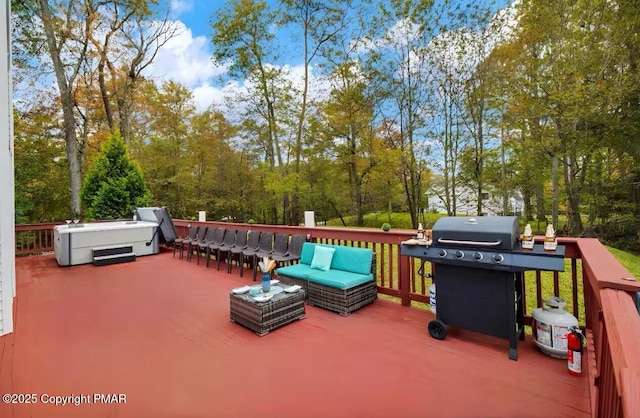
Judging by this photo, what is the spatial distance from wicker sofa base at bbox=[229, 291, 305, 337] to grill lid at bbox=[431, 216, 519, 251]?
1.53 meters

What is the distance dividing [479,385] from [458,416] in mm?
397

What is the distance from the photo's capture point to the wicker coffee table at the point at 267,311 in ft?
9.20

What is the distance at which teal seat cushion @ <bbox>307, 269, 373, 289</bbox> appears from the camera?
324 centimetres

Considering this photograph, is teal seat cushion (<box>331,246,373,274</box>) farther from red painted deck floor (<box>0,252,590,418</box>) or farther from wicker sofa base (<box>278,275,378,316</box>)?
red painted deck floor (<box>0,252,590,418</box>)

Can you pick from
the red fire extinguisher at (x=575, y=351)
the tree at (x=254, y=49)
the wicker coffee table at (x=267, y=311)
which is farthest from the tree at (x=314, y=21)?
the red fire extinguisher at (x=575, y=351)

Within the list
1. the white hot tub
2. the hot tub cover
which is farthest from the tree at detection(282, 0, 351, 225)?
the white hot tub

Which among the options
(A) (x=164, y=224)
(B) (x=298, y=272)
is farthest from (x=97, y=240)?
(B) (x=298, y=272)

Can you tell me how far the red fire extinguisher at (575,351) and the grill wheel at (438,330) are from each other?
84cm

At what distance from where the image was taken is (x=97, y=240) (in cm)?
621

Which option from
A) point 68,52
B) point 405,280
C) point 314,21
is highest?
point 314,21

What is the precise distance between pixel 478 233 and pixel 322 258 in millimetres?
1954

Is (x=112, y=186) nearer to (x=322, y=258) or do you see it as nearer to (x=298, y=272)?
(x=298, y=272)

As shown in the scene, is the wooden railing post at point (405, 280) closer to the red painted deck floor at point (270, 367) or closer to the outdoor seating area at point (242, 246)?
the red painted deck floor at point (270, 367)

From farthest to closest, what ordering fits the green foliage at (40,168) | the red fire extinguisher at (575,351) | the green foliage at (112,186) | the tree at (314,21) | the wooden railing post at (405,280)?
the tree at (314,21) → the green foliage at (40,168) → the green foliage at (112,186) → the wooden railing post at (405,280) → the red fire extinguisher at (575,351)
